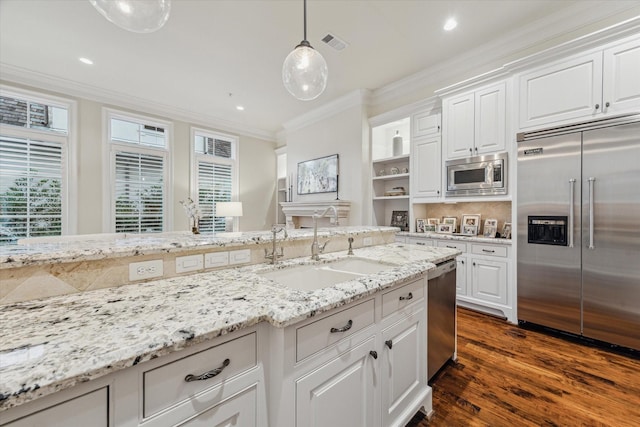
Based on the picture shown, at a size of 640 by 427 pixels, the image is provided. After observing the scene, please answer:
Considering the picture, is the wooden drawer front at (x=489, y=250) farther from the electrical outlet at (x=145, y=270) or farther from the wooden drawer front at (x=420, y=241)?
the electrical outlet at (x=145, y=270)

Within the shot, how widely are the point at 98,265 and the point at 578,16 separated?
4.38 metres

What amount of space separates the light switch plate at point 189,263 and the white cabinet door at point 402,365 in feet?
3.21

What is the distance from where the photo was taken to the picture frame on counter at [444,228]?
Answer: 3.55 m

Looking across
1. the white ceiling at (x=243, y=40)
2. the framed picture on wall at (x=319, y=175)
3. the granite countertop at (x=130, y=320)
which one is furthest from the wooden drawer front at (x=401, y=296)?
the framed picture on wall at (x=319, y=175)

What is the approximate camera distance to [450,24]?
2.78 meters

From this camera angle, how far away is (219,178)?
5.68 m

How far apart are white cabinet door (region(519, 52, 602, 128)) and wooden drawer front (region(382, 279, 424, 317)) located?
238 centimetres

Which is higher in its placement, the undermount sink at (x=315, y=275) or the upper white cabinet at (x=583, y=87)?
the upper white cabinet at (x=583, y=87)

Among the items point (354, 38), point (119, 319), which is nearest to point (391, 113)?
point (354, 38)

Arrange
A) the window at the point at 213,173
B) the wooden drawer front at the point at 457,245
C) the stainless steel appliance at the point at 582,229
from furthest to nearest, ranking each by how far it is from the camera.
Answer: the window at the point at 213,173
the wooden drawer front at the point at 457,245
the stainless steel appliance at the point at 582,229

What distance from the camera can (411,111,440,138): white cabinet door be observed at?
3.55 metres

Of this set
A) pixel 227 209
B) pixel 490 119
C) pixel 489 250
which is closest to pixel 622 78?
pixel 490 119

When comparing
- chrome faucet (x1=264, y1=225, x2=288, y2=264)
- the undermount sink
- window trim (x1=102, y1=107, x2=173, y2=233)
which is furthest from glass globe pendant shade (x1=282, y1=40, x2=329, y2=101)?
window trim (x1=102, y1=107, x2=173, y2=233)

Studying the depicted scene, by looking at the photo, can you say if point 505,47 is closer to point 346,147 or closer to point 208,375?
point 346,147
